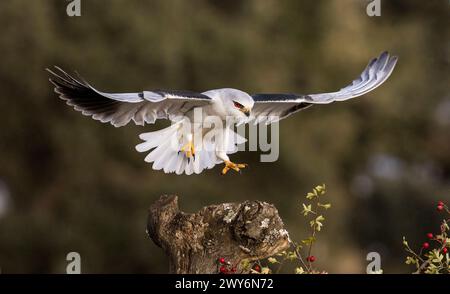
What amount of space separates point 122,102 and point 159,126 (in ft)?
23.5

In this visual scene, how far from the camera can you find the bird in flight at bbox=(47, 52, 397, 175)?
18.4 ft

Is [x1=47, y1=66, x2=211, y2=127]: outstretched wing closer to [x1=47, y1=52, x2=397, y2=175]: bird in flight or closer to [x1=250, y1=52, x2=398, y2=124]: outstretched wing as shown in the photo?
[x1=47, y1=52, x2=397, y2=175]: bird in flight

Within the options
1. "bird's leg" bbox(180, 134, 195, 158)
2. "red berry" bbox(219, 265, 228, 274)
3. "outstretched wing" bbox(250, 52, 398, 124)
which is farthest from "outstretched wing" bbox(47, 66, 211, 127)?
"red berry" bbox(219, 265, 228, 274)

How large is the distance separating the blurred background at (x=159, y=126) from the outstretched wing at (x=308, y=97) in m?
5.61

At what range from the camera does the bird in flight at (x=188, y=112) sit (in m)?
5.62

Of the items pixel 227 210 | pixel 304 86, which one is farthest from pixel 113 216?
pixel 227 210

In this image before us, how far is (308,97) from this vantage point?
20.5ft

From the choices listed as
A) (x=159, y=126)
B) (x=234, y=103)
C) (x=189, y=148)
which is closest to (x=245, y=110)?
(x=234, y=103)

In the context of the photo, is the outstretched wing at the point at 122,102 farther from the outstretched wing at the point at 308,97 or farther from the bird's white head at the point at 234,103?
the outstretched wing at the point at 308,97

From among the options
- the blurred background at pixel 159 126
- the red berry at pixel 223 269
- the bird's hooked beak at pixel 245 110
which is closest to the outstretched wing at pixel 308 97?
the bird's hooked beak at pixel 245 110

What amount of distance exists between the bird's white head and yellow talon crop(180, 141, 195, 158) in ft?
1.16

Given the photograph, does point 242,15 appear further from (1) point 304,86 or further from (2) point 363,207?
(2) point 363,207

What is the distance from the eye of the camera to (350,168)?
1631cm

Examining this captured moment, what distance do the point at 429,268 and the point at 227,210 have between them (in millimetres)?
1011
